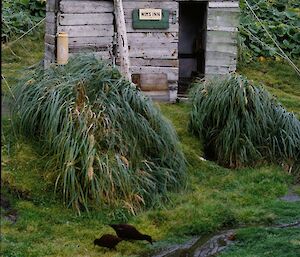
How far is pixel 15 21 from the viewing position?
1229cm

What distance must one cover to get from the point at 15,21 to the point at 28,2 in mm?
976

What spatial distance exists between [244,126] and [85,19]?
327 cm

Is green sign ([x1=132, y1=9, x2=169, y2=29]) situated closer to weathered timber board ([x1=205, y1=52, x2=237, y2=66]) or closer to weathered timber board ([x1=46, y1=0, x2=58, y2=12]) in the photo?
weathered timber board ([x1=205, y1=52, x2=237, y2=66])

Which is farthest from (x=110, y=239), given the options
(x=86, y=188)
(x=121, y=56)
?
(x=121, y=56)

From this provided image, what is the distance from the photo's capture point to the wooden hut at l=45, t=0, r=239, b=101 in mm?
8859

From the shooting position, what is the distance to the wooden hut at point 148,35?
29.1ft

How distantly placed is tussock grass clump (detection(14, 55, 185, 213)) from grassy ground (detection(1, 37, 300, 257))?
197 mm

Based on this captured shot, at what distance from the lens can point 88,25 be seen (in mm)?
8945

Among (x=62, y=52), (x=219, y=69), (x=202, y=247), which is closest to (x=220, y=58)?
(x=219, y=69)

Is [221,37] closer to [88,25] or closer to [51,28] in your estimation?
→ [88,25]

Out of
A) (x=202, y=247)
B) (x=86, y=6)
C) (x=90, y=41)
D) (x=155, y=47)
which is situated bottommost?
(x=202, y=247)

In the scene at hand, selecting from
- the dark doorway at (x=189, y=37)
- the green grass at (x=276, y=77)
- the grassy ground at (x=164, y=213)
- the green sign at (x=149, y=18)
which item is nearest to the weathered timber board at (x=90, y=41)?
the green sign at (x=149, y=18)

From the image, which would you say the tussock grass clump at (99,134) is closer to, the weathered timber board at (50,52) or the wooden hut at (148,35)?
the weathered timber board at (50,52)

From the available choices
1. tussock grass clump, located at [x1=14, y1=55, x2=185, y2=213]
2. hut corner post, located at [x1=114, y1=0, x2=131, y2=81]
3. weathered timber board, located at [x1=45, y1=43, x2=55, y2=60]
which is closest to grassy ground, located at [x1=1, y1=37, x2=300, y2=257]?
tussock grass clump, located at [x1=14, y1=55, x2=185, y2=213]
